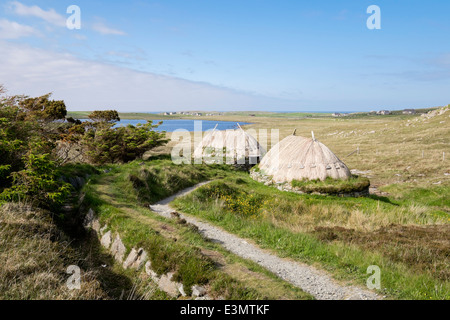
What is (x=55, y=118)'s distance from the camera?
1258 inches

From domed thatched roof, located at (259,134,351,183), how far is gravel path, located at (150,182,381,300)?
9.90m

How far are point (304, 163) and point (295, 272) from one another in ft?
41.8

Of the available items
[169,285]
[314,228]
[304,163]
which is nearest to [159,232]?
[169,285]

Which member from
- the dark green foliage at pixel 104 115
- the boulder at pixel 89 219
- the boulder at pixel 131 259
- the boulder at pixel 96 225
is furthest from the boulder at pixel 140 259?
the dark green foliage at pixel 104 115

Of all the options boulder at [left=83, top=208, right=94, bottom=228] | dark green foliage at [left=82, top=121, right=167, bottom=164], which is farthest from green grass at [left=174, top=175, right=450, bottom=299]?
dark green foliage at [left=82, top=121, right=167, bottom=164]

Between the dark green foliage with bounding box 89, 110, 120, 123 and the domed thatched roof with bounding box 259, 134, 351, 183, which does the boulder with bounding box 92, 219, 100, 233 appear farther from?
the dark green foliage with bounding box 89, 110, 120, 123

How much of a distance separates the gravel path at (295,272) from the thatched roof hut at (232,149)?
1621 centimetres

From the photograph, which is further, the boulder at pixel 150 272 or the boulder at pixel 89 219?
the boulder at pixel 89 219

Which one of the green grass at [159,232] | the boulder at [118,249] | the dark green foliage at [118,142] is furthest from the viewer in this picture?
the dark green foliage at [118,142]

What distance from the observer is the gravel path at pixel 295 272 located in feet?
23.6

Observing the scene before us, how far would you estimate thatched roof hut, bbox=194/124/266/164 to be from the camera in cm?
2816

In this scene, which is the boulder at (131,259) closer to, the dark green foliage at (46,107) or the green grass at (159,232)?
the green grass at (159,232)

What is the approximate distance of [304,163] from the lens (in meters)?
20.3
